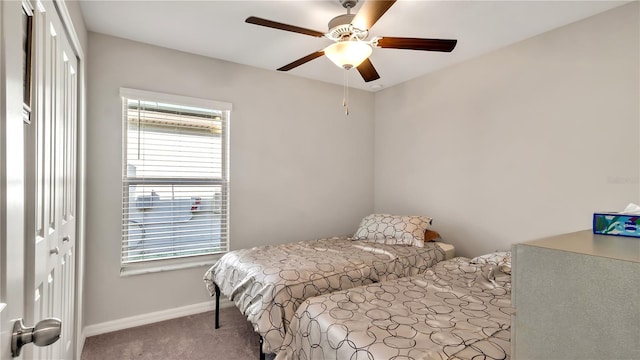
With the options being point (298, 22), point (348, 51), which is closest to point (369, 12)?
point (348, 51)

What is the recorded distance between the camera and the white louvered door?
1.01 meters

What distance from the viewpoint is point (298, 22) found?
2.26 metres

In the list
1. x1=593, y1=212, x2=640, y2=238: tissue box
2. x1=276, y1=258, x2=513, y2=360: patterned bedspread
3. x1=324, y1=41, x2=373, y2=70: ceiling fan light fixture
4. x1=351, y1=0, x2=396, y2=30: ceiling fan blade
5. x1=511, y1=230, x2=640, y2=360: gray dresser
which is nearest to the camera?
x1=511, y1=230, x2=640, y2=360: gray dresser

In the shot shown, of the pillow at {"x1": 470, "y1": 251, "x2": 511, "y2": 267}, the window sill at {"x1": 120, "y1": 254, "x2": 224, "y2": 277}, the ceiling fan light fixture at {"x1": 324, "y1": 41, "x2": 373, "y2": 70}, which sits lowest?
the window sill at {"x1": 120, "y1": 254, "x2": 224, "y2": 277}

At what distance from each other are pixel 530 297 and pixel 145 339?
2.78 meters

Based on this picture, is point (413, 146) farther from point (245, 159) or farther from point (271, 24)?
point (271, 24)

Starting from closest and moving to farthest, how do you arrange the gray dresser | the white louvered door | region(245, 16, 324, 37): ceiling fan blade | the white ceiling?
the gray dresser, the white louvered door, region(245, 16, 324, 37): ceiling fan blade, the white ceiling

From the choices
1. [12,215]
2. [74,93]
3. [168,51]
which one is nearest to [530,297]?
[12,215]

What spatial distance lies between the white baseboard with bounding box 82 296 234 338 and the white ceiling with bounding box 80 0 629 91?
7.90 ft

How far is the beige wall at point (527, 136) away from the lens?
211 cm

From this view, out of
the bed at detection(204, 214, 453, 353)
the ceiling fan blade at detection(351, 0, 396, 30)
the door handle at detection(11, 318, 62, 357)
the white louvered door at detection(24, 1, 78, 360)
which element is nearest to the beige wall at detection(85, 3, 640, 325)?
the bed at detection(204, 214, 453, 353)

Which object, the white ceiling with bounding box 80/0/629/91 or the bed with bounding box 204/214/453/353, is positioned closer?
the bed with bounding box 204/214/453/353

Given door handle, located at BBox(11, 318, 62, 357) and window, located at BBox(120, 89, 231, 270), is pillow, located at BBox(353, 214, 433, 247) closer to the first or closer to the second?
window, located at BBox(120, 89, 231, 270)

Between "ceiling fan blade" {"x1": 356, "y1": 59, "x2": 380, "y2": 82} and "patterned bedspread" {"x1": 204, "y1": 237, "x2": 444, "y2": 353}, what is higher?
"ceiling fan blade" {"x1": 356, "y1": 59, "x2": 380, "y2": 82}
